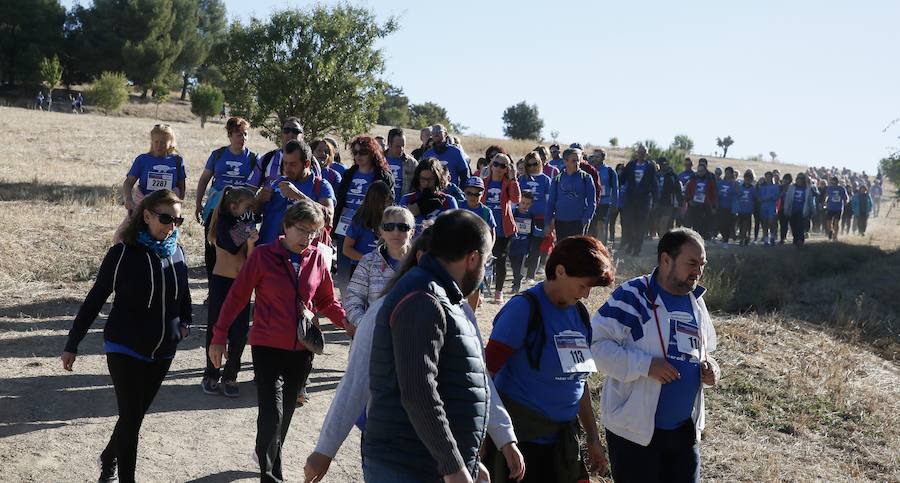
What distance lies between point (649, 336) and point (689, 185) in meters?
19.9

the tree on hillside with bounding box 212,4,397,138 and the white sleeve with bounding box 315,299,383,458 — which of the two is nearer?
the white sleeve with bounding box 315,299,383,458

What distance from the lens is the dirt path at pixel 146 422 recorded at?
21.0 feet

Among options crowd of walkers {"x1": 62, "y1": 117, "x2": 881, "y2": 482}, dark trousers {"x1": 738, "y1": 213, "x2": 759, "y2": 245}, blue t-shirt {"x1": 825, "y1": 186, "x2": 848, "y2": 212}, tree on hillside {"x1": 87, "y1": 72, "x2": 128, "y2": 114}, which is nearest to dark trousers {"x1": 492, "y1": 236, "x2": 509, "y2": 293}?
crowd of walkers {"x1": 62, "y1": 117, "x2": 881, "y2": 482}

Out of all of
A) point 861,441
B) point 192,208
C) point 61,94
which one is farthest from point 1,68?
point 861,441

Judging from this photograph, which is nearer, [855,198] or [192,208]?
[192,208]

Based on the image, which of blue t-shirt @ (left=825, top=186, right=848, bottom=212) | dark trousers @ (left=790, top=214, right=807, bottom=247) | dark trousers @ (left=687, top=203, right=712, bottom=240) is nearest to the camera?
dark trousers @ (left=790, top=214, right=807, bottom=247)

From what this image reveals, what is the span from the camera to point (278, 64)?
81.1ft

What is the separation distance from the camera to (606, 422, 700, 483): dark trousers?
4.86 m

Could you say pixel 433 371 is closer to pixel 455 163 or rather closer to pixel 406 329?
pixel 406 329

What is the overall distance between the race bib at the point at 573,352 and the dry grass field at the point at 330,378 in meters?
2.86

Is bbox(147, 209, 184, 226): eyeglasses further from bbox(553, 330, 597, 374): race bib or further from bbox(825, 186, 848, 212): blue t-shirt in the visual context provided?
bbox(825, 186, 848, 212): blue t-shirt

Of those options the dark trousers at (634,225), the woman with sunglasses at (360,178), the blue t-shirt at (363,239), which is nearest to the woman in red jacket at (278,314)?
the blue t-shirt at (363,239)

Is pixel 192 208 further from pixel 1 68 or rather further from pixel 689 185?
pixel 1 68

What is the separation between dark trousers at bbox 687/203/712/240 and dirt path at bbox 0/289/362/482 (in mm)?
16634
